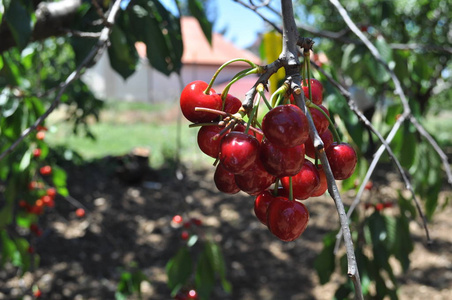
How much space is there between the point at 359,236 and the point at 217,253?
55 cm

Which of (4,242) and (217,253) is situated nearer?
(217,253)

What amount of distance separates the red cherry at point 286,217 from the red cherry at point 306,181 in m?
0.02

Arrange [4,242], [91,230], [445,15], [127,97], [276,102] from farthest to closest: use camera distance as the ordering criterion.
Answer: [127,97]
[445,15]
[91,230]
[4,242]
[276,102]

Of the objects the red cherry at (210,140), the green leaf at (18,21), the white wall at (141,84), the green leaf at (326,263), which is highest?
the red cherry at (210,140)

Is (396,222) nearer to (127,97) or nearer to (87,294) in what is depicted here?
(87,294)

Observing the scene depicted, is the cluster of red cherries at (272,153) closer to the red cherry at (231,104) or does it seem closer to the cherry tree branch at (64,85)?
the red cherry at (231,104)

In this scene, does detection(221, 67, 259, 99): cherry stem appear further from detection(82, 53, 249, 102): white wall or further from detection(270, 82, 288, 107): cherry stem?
detection(82, 53, 249, 102): white wall

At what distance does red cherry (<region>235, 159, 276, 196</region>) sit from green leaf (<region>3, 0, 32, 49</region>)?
2.56 feet

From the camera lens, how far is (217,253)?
5.69 ft

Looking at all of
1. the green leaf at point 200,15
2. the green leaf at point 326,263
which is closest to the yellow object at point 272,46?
the green leaf at point 200,15

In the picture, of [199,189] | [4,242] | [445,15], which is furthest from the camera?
[445,15]

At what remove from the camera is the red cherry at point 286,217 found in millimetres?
630

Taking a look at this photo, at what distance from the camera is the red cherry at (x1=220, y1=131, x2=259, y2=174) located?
58cm

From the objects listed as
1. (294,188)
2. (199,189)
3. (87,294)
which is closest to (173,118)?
(199,189)
